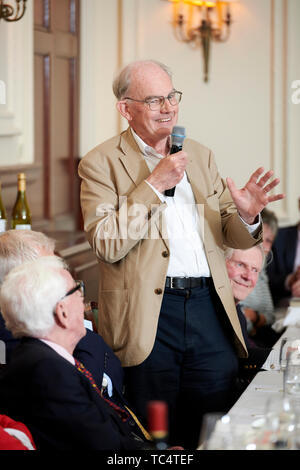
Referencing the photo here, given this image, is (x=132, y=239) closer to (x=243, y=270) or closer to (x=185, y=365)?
(x=185, y=365)

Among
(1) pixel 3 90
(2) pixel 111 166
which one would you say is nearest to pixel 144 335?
(2) pixel 111 166

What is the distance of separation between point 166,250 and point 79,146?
298cm

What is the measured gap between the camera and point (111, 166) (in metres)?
2.41

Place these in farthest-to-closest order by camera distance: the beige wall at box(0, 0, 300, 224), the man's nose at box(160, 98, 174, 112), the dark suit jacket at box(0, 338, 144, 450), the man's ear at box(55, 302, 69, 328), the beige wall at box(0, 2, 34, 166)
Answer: the beige wall at box(0, 0, 300, 224) → the beige wall at box(0, 2, 34, 166) → the man's nose at box(160, 98, 174, 112) → the man's ear at box(55, 302, 69, 328) → the dark suit jacket at box(0, 338, 144, 450)

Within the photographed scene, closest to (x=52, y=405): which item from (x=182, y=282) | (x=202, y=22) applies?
(x=182, y=282)

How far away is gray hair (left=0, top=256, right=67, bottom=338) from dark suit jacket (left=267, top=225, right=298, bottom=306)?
2938 mm

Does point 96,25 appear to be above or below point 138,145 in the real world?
above

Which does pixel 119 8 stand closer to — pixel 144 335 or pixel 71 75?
pixel 71 75

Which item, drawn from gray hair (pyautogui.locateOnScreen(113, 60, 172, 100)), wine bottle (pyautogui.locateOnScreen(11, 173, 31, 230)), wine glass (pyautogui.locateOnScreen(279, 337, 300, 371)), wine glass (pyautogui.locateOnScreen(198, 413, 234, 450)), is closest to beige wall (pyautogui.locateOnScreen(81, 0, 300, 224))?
wine bottle (pyautogui.locateOnScreen(11, 173, 31, 230))

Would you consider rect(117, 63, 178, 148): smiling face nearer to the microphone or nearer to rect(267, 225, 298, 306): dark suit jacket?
the microphone

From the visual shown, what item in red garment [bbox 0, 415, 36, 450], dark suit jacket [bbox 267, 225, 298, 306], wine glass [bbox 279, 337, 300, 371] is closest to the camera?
red garment [bbox 0, 415, 36, 450]

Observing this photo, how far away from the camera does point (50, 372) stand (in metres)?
1.72

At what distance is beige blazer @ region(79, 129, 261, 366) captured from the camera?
223 cm
